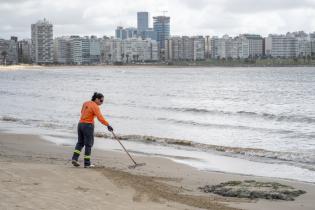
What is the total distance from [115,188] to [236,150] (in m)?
8.38

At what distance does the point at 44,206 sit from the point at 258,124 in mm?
20900

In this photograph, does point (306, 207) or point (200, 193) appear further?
point (200, 193)

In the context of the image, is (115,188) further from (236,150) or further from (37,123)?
(37,123)

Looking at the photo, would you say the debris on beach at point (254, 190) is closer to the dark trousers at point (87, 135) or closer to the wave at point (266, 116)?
the dark trousers at point (87, 135)

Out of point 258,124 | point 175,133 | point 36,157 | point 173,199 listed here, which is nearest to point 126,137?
point 175,133

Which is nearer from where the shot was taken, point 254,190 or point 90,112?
point 254,190

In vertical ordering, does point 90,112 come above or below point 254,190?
above

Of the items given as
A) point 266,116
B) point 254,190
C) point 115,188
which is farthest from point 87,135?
point 266,116

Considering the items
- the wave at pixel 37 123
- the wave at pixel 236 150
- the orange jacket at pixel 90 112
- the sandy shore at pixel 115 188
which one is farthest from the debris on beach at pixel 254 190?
the wave at pixel 37 123

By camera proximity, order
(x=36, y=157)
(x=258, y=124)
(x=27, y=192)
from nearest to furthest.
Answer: (x=27, y=192) → (x=36, y=157) → (x=258, y=124)

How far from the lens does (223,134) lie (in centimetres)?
2269

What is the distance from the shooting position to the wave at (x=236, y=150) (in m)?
15.7

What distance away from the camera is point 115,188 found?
9.73m

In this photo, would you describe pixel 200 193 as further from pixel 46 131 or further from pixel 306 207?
pixel 46 131
